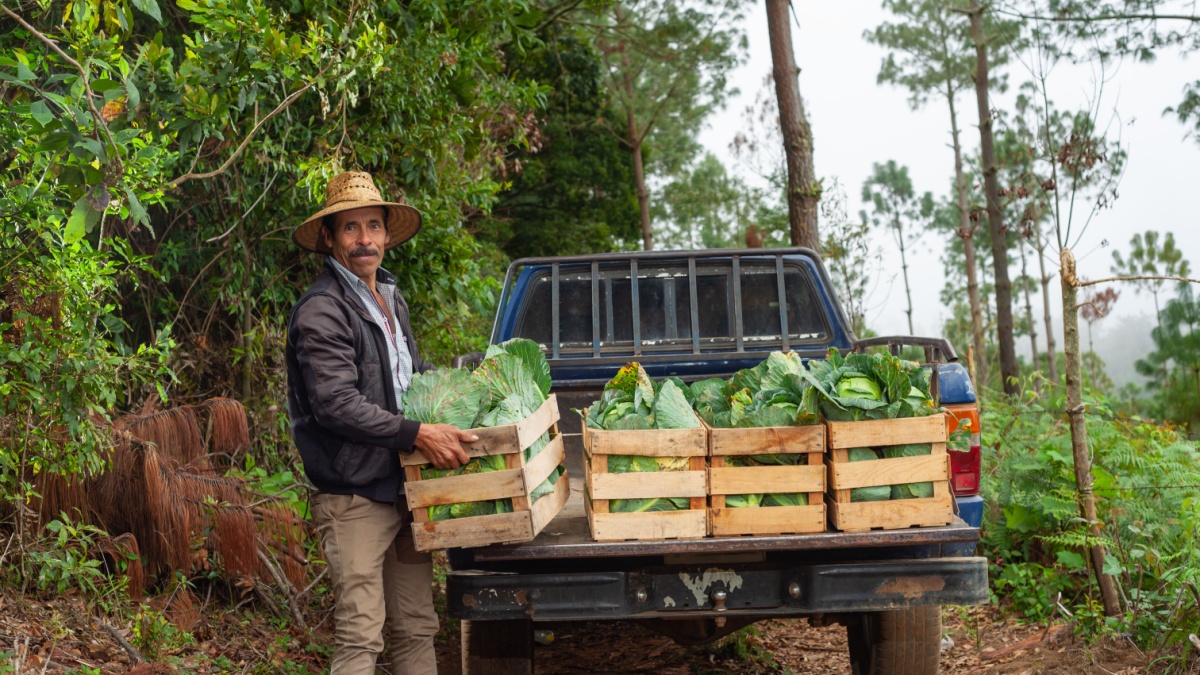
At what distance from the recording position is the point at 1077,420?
5.32 metres

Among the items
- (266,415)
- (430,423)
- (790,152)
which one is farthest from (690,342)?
(790,152)

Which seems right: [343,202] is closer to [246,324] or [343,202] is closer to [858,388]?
[858,388]

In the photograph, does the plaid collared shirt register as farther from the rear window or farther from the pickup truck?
the rear window

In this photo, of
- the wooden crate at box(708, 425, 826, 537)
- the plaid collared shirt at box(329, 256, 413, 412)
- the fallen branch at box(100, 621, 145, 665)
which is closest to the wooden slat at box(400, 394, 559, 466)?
the plaid collared shirt at box(329, 256, 413, 412)

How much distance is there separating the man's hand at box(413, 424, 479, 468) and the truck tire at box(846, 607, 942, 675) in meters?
1.95

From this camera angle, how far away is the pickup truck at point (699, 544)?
370 centimetres

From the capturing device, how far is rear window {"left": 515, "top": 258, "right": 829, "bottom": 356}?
585 centimetres

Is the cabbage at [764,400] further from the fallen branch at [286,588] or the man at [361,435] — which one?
the fallen branch at [286,588]

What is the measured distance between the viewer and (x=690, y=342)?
5871 mm

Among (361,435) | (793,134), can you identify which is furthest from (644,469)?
(793,134)

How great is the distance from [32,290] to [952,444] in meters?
3.76

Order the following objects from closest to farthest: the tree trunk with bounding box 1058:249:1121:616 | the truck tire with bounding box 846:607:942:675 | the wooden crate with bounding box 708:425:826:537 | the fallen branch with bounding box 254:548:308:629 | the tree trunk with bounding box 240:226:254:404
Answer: the wooden crate with bounding box 708:425:826:537 < the truck tire with bounding box 846:607:942:675 < the tree trunk with bounding box 1058:249:1121:616 < the fallen branch with bounding box 254:548:308:629 < the tree trunk with bounding box 240:226:254:404

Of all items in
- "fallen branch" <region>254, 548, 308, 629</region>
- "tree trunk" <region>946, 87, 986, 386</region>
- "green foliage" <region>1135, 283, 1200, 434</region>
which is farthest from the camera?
"tree trunk" <region>946, 87, 986, 386</region>

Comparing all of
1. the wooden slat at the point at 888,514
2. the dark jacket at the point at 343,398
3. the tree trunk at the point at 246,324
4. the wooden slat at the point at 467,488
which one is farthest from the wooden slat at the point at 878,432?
the tree trunk at the point at 246,324
